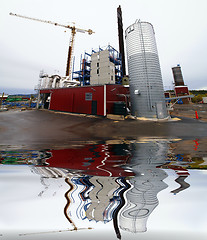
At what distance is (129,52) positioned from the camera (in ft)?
56.0

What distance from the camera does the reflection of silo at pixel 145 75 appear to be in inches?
603

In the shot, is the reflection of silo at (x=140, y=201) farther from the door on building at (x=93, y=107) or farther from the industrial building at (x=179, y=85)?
the industrial building at (x=179, y=85)

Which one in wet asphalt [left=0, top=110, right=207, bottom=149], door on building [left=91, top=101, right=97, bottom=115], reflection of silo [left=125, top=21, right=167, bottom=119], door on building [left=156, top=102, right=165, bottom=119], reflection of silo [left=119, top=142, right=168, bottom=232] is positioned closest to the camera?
reflection of silo [left=119, top=142, right=168, bottom=232]

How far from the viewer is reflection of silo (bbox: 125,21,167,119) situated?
50.3 ft

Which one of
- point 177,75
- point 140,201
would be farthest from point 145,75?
point 177,75

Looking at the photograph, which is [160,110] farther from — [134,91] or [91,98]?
[91,98]

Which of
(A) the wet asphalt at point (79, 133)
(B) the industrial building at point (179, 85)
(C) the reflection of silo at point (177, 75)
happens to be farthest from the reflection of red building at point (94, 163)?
(C) the reflection of silo at point (177, 75)

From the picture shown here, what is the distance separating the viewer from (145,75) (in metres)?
15.6

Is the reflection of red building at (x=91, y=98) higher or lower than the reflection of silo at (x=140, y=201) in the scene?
higher

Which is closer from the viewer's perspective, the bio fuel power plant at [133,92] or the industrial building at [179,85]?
the bio fuel power plant at [133,92]

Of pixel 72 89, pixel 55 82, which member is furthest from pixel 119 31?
pixel 72 89

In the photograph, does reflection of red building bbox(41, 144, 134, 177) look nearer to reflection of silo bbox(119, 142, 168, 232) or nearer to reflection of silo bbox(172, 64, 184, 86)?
reflection of silo bbox(119, 142, 168, 232)

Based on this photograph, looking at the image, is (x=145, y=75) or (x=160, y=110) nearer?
(x=160, y=110)

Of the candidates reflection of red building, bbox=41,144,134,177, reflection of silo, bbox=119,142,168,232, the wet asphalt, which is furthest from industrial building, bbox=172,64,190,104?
reflection of silo, bbox=119,142,168,232
